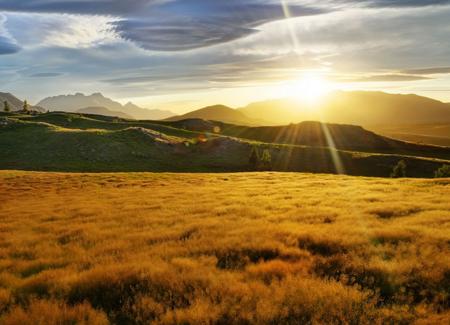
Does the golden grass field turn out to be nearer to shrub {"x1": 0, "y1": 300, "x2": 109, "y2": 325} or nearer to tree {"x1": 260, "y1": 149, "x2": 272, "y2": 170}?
shrub {"x1": 0, "y1": 300, "x2": 109, "y2": 325}

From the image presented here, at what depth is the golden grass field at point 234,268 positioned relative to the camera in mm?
7156

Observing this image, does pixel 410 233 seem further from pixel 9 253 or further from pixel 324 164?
pixel 324 164

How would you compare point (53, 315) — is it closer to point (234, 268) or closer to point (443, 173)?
point (234, 268)

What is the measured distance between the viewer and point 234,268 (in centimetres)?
999

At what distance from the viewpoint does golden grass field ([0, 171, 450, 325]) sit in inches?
282

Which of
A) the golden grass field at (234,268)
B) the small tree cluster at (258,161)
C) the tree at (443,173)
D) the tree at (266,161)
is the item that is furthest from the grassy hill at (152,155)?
the golden grass field at (234,268)

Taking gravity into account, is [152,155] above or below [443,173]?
below

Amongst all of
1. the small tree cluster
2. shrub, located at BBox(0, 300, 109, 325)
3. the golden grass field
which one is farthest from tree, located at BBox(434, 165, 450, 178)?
shrub, located at BBox(0, 300, 109, 325)

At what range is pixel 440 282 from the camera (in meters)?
8.54

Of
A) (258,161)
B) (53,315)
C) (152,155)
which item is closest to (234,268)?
(53,315)

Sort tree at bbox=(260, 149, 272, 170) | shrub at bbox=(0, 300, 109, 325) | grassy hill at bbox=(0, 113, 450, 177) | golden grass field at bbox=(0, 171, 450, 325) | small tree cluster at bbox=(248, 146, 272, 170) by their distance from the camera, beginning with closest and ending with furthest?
shrub at bbox=(0, 300, 109, 325), golden grass field at bbox=(0, 171, 450, 325), grassy hill at bbox=(0, 113, 450, 177), small tree cluster at bbox=(248, 146, 272, 170), tree at bbox=(260, 149, 272, 170)

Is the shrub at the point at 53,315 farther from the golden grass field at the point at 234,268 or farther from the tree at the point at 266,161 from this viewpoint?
the tree at the point at 266,161

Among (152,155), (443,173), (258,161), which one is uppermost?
(443,173)

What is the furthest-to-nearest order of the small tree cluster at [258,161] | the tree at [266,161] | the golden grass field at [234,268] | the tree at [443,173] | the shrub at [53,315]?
the tree at [266,161] < the small tree cluster at [258,161] < the tree at [443,173] < the golden grass field at [234,268] < the shrub at [53,315]
